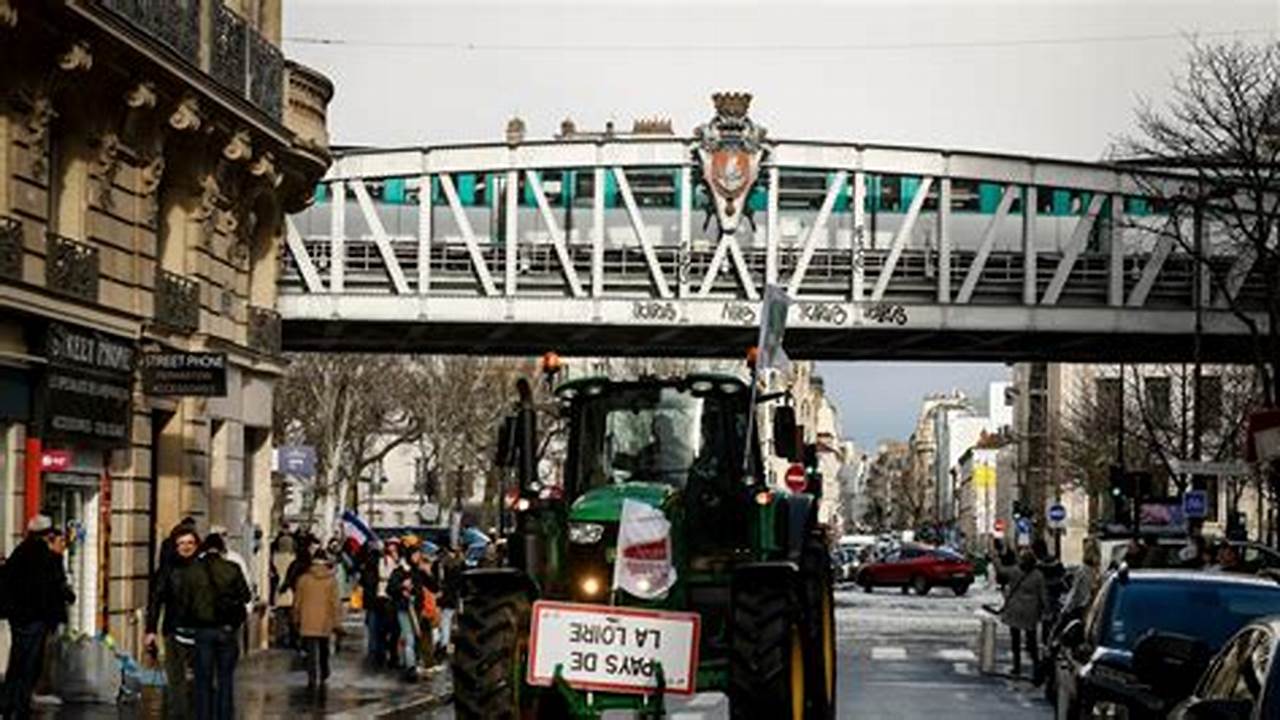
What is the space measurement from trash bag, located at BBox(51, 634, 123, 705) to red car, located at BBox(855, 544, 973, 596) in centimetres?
5150

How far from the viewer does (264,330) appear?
1422 inches

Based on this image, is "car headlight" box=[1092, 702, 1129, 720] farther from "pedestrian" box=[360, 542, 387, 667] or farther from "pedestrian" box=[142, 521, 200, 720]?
"pedestrian" box=[360, 542, 387, 667]

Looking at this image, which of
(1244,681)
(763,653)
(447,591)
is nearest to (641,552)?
(763,653)

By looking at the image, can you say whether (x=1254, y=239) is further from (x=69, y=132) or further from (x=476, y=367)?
(x=476, y=367)

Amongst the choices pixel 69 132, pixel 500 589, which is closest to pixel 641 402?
pixel 500 589

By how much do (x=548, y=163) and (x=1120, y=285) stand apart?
15.3m

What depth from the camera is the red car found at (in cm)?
7412

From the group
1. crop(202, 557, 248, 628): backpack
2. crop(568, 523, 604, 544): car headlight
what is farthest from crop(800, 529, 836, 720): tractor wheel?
crop(202, 557, 248, 628): backpack

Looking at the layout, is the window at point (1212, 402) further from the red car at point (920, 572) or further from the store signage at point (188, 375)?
the store signage at point (188, 375)

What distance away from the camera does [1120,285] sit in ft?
201

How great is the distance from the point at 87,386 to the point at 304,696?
13.9ft

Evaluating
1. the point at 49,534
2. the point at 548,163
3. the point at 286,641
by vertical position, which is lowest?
the point at 286,641

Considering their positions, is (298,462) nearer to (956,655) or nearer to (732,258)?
(956,655)

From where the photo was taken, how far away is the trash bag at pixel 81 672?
2441 cm
